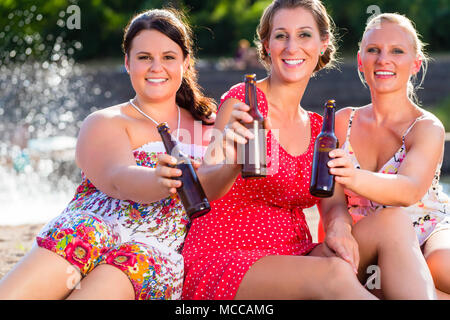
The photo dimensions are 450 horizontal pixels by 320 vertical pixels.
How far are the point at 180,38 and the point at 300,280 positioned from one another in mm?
1328

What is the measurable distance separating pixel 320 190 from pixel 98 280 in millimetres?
903

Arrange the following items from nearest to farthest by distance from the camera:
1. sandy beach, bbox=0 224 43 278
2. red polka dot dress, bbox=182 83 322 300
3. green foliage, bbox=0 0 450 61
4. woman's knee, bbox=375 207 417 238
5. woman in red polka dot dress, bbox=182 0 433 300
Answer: woman in red polka dot dress, bbox=182 0 433 300, woman's knee, bbox=375 207 417 238, red polka dot dress, bbox=182 83 322 300, sandy beach, bbox=0 224 43 278, green foliage, bbox=0 0 450 61

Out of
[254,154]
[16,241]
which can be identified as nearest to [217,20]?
[16,241]

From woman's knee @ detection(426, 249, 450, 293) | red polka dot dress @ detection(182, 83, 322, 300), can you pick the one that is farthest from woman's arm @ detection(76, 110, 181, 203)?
woman's knee @ detection(426, 249, 450, 293)

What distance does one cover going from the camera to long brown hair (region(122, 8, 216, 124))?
309 centimetres

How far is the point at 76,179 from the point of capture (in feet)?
26.7

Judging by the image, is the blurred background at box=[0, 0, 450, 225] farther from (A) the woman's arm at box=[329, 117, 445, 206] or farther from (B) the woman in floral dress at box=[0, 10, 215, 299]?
(A) the woman's arm at box=[329, 117, 445, 206]

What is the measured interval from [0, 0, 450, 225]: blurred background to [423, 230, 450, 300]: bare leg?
54.9 inches

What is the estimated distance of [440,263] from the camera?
278 centimetres

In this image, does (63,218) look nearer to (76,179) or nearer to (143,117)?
(143,117)

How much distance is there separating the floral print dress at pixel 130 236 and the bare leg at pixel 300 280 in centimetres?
34

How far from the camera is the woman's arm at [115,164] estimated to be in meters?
2.54
